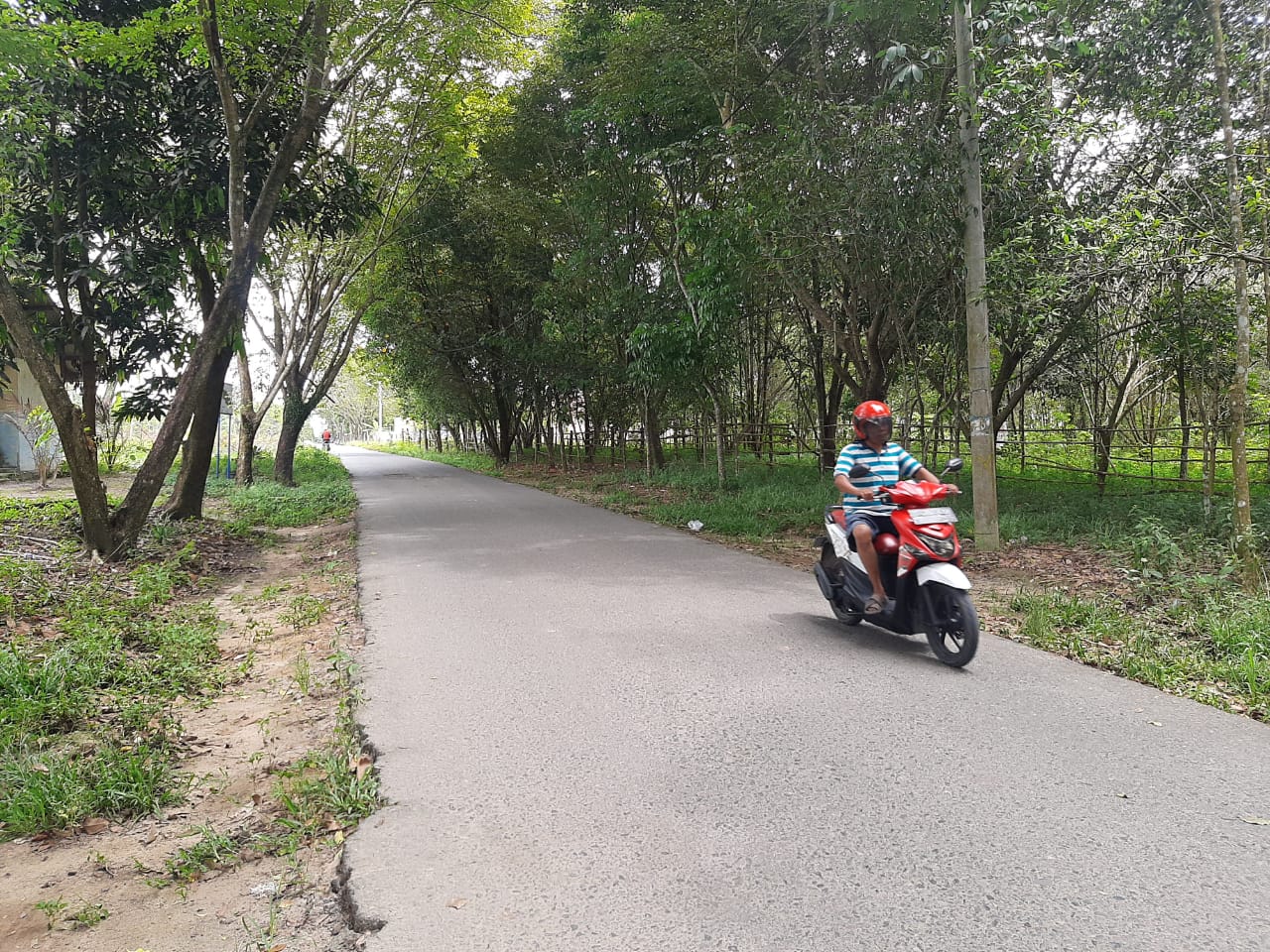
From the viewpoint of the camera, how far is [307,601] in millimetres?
6930

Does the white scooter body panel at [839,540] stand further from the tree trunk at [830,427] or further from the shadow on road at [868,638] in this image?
the tree trunk at [830,427]

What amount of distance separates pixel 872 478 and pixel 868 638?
1111 mm

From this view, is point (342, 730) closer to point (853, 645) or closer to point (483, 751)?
point (483, 751)

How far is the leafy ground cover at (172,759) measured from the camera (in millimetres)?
2510

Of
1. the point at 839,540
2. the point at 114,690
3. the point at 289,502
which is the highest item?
the point at 839,540

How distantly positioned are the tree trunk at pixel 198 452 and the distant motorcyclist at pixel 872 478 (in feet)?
29.4

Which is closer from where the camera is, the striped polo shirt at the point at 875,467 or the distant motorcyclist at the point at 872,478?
the distant motorcyclist at the point at 872,478

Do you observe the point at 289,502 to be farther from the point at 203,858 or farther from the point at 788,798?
the point at 788,798

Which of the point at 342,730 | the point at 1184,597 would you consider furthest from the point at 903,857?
the point at 1184,597

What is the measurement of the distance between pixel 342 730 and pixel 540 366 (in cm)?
1836

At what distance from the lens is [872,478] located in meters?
5.13

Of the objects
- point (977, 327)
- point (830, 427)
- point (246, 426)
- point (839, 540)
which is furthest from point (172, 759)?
point (246, 426)

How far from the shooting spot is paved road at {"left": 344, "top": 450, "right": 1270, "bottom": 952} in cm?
231

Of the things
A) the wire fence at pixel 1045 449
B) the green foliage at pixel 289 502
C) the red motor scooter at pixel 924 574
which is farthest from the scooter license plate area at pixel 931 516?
the green foliage at pixel 289 502
